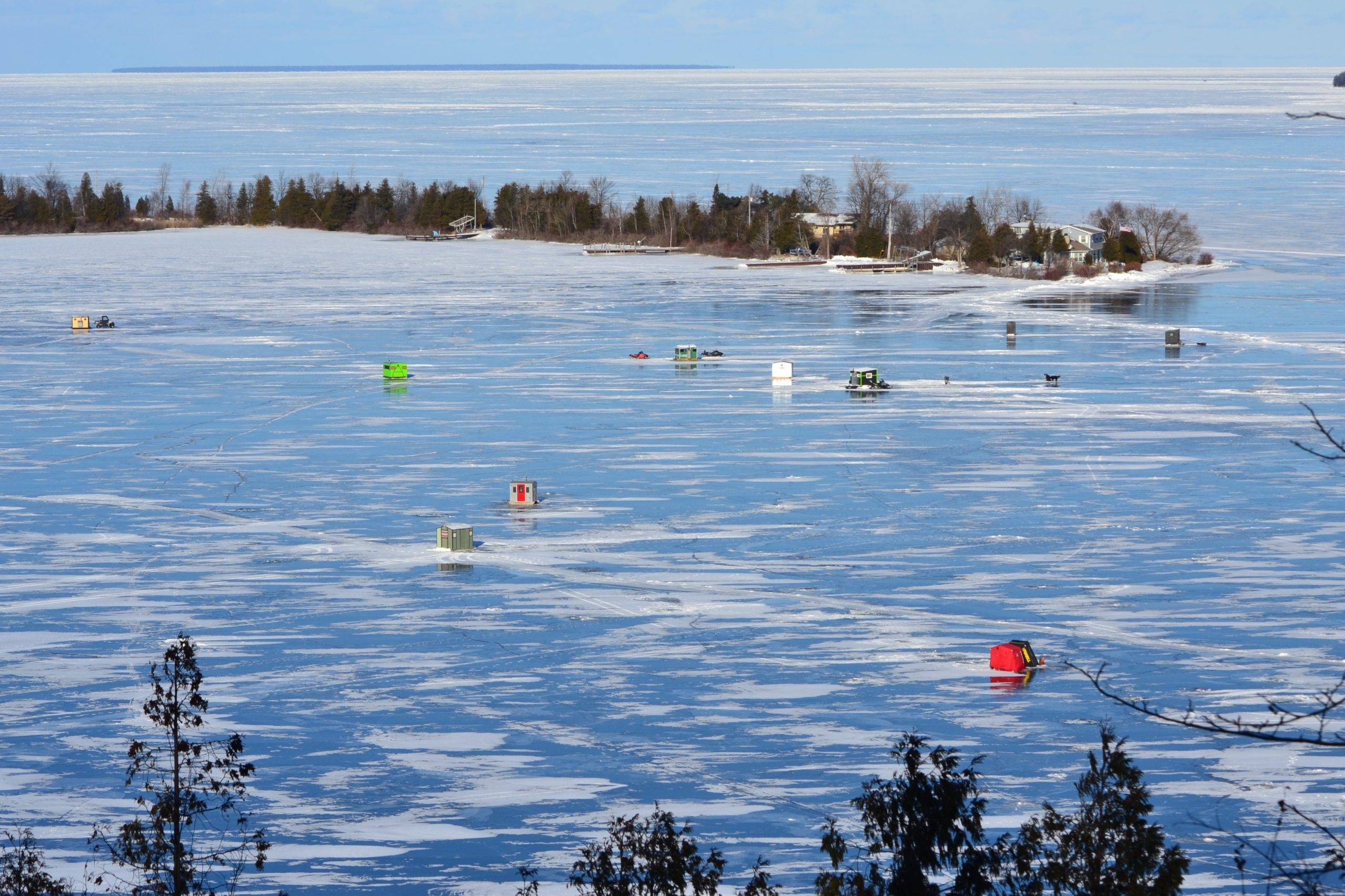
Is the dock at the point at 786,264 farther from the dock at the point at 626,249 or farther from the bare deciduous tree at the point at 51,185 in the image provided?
the bare deciduous tree at the point at 51,185

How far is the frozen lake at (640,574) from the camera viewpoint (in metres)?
13.0

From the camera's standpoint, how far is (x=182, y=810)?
10711 millimetres

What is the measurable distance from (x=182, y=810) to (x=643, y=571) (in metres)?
8.88

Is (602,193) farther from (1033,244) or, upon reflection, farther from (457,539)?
(457,539)

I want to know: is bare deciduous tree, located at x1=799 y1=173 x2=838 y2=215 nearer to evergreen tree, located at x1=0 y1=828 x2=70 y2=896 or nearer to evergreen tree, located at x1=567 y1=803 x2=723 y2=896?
evergreen tree, located at x1=0 y1=828 x2=70 y2=896

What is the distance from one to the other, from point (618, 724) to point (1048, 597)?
5782 millimetres

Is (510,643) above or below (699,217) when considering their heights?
below

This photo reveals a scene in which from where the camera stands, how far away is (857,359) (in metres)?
35.7

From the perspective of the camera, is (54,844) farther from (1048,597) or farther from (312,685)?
(1048,597)

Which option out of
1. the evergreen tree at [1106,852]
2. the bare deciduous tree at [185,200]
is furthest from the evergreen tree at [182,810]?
the bare deciduous tree at [185,200]

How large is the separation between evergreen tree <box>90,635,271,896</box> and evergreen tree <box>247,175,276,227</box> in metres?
68.8

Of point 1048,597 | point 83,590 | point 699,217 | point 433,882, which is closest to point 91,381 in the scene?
point 83,590

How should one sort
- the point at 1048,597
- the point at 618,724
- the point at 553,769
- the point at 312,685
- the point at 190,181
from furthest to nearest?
the point at 190,181 → the point at 1048,597 → the point at 312,685 → the point at 618,724 → the point at 553,769

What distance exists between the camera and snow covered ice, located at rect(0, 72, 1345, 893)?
1297cm
